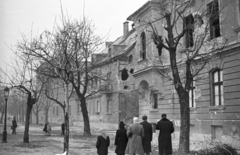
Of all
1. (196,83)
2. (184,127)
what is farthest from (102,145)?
(196,83)

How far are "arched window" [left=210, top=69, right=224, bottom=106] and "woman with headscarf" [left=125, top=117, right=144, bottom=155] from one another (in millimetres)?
7900

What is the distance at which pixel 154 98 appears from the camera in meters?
24.2

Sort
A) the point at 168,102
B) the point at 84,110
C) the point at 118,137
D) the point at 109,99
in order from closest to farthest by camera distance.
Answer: the point at 118,137 < the point at 168,102 < the point at 84,110 < the point at 109,99

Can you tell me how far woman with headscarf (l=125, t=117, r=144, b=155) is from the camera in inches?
408

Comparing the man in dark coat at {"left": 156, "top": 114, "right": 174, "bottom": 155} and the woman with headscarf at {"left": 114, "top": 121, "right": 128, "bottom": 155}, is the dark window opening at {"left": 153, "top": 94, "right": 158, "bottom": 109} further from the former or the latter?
the woman with headscarf at {"left": 114, "top": 121, "right": 128, "bottom": 155}

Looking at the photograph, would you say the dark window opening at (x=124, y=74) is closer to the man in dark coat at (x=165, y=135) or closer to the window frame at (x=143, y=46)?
the window frame at (x=143, y=46)

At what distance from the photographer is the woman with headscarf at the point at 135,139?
10.4 meters

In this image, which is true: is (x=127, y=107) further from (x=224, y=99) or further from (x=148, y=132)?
(x=148, y=132)

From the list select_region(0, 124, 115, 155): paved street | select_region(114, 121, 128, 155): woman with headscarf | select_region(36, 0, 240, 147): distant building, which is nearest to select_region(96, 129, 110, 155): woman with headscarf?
select_region(114, 121, 128, 155): woman with headscarf

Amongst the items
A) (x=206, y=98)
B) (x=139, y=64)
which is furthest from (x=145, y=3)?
(x=206, y=98)

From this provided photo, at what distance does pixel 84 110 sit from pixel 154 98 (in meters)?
6.07

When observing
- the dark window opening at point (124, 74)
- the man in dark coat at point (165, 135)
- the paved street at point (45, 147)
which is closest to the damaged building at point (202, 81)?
the dark window opening at point (124, 74)

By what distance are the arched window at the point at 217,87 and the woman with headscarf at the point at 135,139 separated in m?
7.90

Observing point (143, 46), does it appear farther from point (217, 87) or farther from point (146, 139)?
point (146, 139)
